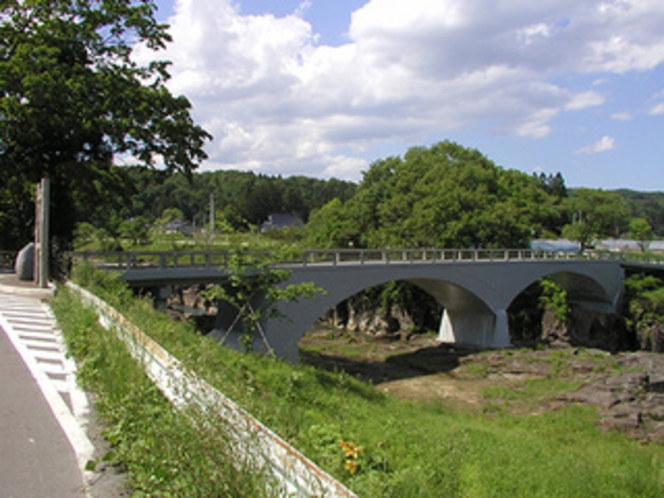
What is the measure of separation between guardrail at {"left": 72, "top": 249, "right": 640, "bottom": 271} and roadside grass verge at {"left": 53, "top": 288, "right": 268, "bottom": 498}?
7.55 m

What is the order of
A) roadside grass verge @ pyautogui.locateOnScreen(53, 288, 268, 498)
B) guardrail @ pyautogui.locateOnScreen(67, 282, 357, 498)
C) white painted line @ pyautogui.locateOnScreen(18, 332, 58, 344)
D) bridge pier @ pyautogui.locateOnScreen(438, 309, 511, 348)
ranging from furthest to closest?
1. bridge pier @ pyautogui.locateOnScreen(438, 309, 511, 348)
2. white painted line @ pyautogui.locateOnScreen(18, 332, 58, 344)
3. roadside grass verge @ pyautogui.locateOnScreen(53, 288, 268, 498)
4. guardrail @ pyautogui.locateOnScreen(67, 282, 357, 498)

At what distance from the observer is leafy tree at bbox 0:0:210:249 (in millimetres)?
18125

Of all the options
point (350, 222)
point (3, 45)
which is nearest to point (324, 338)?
point (350, 222)

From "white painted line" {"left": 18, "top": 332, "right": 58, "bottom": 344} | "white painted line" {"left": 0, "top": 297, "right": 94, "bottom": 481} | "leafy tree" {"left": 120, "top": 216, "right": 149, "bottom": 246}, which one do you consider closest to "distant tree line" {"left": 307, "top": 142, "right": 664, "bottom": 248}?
"leafy tree" {"left": 120, "top": 216, "right": 149, "bottom": 246}

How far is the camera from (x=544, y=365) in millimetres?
28875

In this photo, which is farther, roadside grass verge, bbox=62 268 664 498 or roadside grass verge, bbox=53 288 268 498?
roadside grass verge, bbox=62 268 664 498

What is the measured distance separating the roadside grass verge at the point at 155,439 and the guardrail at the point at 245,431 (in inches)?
4.2

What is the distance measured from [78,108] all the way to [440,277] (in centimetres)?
2075

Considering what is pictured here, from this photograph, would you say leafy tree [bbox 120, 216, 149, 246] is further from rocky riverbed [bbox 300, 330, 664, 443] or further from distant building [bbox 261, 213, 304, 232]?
distant building [bbox 261, 213, 304, 232]

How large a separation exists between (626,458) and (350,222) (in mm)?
40262

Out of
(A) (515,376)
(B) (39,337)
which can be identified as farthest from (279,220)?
(B) (39,337)

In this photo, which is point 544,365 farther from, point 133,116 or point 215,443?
point 215,443

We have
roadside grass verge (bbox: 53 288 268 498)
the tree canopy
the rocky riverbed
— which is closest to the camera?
roadside grass verge (bbox: 53 288 268 498)

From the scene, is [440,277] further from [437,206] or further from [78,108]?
[78,108]
